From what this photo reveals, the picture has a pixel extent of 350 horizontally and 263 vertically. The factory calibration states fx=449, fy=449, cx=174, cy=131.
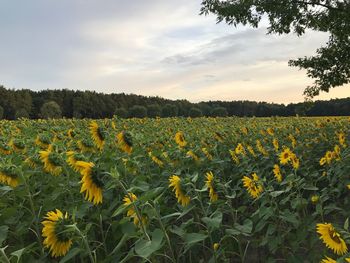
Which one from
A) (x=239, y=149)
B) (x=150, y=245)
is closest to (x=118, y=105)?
(x=239, y=149)

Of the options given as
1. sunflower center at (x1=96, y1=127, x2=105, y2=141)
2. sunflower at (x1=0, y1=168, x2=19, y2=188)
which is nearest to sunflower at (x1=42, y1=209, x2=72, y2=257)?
sunflower at (x1=0, y1=168, x2=19, y2=188)

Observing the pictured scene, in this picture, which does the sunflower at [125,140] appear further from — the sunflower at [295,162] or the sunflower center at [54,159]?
the sunflower at [295,162]

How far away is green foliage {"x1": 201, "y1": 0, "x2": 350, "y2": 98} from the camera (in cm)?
1355

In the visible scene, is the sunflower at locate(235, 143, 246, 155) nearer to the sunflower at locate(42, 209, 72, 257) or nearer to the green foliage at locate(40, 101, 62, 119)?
the sunflower at locate(42, 209, 72, 257)

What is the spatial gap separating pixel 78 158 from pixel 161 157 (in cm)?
207

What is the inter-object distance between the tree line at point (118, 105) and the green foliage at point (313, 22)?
3627cm

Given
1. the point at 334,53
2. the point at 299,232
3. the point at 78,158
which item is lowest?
the point at 299,232

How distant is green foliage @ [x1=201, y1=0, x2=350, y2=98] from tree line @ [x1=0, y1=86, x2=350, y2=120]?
36267 millimetres

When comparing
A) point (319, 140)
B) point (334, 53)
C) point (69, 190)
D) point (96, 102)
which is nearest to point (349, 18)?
point (334, 53)

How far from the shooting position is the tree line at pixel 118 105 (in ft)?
181

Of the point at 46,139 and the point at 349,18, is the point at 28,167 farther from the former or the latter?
the point at 349,18

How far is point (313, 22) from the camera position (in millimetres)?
14547

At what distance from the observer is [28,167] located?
5195mm

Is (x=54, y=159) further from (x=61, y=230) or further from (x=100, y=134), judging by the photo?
(x=61, y=230)
